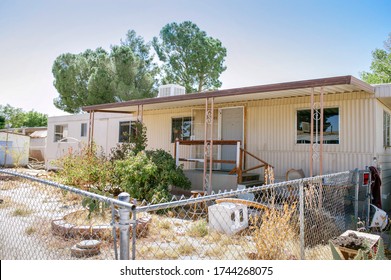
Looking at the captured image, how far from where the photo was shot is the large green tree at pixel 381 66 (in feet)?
91.5

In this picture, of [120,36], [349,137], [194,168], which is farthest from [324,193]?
[120,36]

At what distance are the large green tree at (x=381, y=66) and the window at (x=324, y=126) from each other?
23973mm

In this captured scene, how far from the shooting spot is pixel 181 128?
38.2ft

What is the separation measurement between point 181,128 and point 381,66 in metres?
25.5

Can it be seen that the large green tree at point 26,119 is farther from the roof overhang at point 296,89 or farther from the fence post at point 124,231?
the fence post at point 124,231

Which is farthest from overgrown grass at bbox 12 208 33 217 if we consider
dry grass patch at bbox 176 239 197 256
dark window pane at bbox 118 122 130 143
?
dark window pane at bbox 118 122 130 143

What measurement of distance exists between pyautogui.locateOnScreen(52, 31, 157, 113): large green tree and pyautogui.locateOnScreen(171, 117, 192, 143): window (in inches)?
436

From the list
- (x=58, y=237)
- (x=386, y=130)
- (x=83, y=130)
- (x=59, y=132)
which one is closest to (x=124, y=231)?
(x=58, y=237)

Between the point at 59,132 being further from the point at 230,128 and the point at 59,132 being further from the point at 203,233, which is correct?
the point at 203,233

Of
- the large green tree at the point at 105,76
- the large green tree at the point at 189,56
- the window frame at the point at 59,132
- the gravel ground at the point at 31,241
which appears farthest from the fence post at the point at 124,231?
the large green tree at the point at 189,56

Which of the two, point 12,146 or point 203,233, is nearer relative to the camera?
point 203,233

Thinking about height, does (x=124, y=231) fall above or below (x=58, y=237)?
above

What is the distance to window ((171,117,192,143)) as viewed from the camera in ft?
37.4

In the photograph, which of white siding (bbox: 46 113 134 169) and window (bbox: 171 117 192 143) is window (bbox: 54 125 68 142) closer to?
white siding (bbox: 46 113 134 169)
